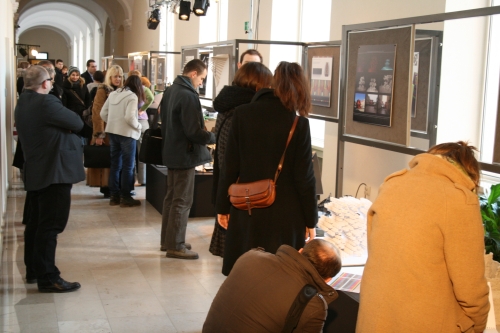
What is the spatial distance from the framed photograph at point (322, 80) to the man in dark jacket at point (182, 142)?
0.97m

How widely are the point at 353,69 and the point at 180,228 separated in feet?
7.32

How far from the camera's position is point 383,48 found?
3.84 metres

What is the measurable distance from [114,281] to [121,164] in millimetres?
2955

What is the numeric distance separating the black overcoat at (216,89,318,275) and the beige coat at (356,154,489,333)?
99cm

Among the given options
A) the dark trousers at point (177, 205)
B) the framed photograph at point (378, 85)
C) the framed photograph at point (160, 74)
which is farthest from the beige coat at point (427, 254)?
the framed photograph at point (160, 74)

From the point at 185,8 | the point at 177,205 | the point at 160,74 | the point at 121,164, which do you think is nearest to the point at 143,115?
the point at 121,164

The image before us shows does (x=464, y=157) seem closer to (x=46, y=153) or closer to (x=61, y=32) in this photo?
(x=46, y=153)

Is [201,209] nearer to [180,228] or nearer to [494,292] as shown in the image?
[180,228]

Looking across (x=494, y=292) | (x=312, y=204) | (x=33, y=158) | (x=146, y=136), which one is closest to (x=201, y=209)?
(x=146, y=136)

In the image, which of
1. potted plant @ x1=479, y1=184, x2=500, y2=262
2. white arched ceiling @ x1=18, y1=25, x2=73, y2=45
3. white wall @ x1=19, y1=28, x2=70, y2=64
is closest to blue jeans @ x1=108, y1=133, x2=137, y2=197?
potted plant @ x1=479, y1=184, x2=500, y2=262

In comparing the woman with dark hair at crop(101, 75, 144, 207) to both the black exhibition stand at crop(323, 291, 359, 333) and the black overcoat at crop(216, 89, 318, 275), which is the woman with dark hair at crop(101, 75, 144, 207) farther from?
the black exhibition stand at crop(323, 291, 359, 333)

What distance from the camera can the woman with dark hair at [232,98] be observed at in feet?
12.4

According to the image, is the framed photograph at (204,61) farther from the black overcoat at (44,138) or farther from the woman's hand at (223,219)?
the woman's hand at (223,219)

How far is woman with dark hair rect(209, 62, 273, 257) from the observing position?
3779 mm
